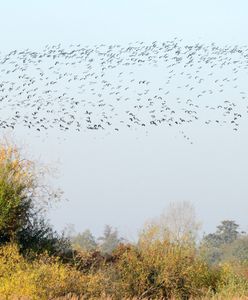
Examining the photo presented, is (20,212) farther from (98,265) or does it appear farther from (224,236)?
(224,236)

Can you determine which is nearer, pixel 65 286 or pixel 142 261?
pixel 65 286

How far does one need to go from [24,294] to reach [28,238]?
849cm

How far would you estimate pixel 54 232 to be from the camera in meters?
30.9

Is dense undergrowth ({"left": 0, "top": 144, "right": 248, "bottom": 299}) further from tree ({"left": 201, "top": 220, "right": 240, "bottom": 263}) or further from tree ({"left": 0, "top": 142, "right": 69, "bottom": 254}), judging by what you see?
tree ({"left": 201, "top": 220, "right": 240, "bottom": 263})

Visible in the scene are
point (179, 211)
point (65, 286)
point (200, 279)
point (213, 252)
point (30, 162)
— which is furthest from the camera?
point (213, 252)

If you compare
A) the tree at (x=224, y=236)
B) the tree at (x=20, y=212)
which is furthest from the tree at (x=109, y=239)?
the tree at (x=20, y=212)

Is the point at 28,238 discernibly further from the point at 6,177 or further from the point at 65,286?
the point at 65,286

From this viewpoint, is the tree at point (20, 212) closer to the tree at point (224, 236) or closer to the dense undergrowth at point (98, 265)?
the dense undergrowth at point (98, 265)

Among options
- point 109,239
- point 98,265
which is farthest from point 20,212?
point 109,239

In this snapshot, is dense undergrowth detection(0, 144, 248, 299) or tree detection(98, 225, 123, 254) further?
tree detection(98, 225, 123, 254)

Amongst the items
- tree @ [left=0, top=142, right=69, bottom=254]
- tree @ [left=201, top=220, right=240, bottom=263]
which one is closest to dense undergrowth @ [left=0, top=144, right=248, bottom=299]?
tree @ [left=0, top=142, right=69, bottom=254]

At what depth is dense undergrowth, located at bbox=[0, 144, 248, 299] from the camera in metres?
24.3

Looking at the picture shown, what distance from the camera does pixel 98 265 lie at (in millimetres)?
30734

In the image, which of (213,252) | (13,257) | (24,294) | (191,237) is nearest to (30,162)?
(13,257)
